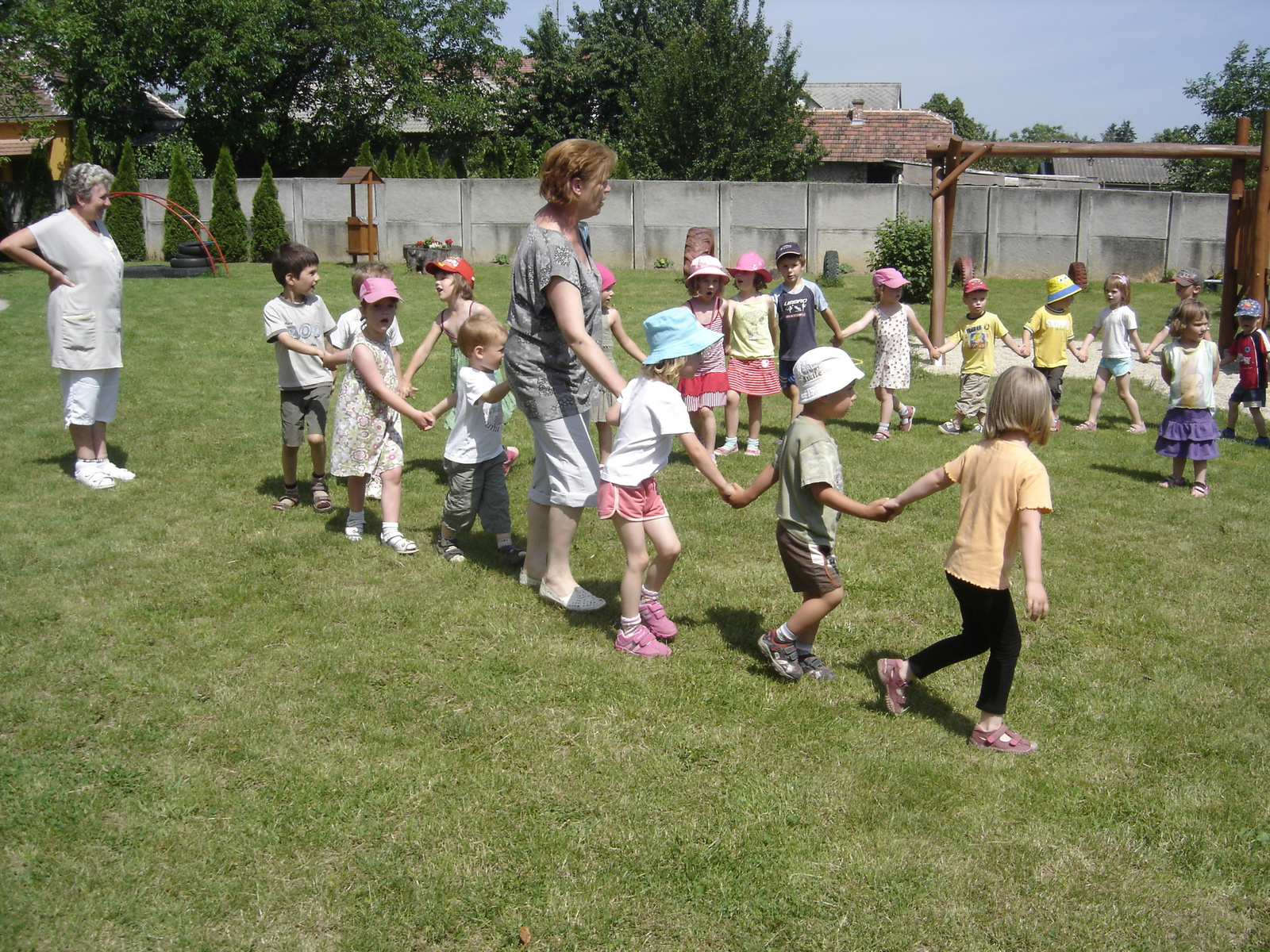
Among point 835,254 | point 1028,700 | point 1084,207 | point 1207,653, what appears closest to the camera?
point 1028,700

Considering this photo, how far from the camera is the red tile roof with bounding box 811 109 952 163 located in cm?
3900

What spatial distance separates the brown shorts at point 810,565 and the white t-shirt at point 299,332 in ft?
12.8

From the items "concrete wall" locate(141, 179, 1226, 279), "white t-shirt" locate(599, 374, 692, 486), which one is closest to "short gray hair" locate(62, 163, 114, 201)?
"white t-shirt" locate(599, 374, 692, 486)

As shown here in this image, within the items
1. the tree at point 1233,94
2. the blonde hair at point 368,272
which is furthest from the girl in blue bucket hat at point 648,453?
the tree at point 1233,94

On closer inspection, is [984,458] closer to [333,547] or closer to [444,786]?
[444,786]

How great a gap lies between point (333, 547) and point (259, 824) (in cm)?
283

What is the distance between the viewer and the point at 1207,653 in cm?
502

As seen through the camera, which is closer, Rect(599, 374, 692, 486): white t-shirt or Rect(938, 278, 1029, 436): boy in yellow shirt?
Rect(599, 374, 692, 486): white t-shirt

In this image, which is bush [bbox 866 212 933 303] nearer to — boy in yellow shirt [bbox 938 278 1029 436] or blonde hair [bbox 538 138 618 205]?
boy in yellow shirt [bbox 938 278 1029 436]

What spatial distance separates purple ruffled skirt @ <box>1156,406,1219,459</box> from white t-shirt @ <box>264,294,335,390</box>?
6155 millimetres

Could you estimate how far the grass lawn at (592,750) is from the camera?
3.16 metres

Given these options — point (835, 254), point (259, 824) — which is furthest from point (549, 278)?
point (835, 254)

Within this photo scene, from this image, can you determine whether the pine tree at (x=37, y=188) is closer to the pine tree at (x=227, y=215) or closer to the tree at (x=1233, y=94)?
the pine tree at (x=227, y=215)

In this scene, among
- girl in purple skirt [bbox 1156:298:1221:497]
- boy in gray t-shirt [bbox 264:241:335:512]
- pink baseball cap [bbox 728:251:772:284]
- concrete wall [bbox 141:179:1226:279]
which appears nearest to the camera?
boy in gray t-shirt [bbox 264:241:335:512]
